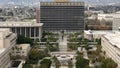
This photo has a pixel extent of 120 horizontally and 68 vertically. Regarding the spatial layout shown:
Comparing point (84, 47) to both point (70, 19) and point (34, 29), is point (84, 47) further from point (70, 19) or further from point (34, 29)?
point (70, 19)

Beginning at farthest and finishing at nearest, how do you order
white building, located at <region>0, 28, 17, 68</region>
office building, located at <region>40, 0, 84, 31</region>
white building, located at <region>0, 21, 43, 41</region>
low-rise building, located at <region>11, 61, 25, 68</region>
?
office building, located at <region>40, 0, 84, 31</region> < white building, located at <region>0, 21, 43, 41</region> < low-rise building, located at <region>11, 61, 25, 68</region> < white building, located at <region>0, 28, 17, 68</region>

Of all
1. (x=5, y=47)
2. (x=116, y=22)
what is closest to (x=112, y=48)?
(x=5, y=47)

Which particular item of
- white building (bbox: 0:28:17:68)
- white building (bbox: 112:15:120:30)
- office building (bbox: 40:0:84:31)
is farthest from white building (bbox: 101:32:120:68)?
white building (bbox: 112:15:120:30)

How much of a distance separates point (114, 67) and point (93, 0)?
128606mm

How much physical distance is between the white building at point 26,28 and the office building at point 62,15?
6.88 m

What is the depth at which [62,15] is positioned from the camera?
4741 centimetres

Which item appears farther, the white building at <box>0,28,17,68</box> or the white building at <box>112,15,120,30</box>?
the white building at <box>112,15,120,30</box>

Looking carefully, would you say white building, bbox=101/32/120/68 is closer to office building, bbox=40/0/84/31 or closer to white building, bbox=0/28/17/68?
white building, bbox=0/28/17/68

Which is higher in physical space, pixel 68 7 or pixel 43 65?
pixel 68 7

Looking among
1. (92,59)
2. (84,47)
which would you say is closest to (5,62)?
(92,59)

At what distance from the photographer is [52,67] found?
84.5 ft

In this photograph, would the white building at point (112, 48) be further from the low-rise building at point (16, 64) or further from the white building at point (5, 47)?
the white building at point (5, 47)

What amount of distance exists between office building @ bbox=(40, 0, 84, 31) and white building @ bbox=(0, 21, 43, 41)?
688 cm

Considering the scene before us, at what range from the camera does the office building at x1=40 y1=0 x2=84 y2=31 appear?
154 feet
